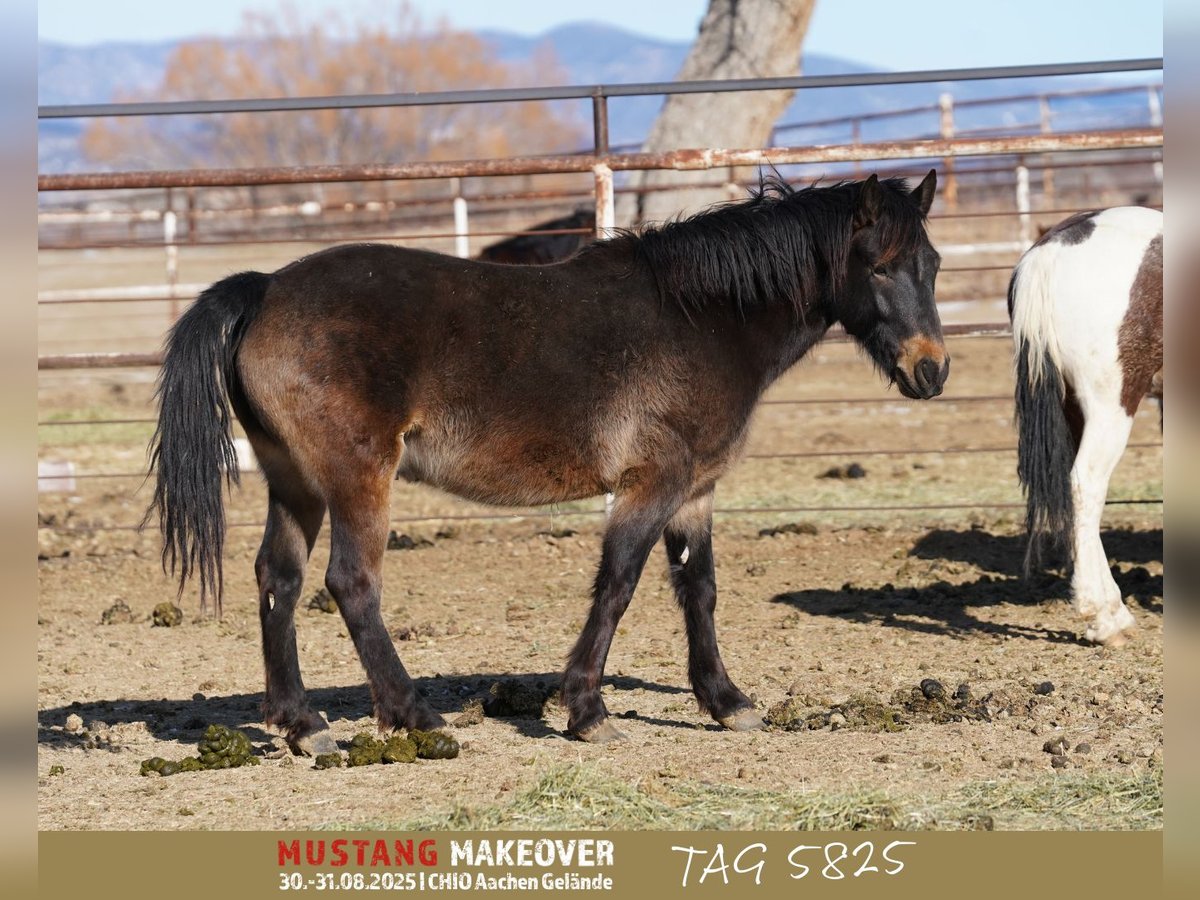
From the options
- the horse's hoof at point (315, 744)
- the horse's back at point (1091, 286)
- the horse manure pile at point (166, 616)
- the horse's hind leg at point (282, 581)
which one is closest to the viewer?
the horse's hoof at point (315, 744)

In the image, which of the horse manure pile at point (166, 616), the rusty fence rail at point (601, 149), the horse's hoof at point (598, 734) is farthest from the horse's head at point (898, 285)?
the horse manure pile at point (166, 616)

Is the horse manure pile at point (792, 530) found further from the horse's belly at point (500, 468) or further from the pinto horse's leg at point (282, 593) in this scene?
the pinto horse's leg at point (282, 593)

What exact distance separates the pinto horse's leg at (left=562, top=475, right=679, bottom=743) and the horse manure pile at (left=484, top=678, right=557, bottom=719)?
18.2 inches

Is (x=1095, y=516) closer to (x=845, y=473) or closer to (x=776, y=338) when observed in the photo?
(x=776, y=338)

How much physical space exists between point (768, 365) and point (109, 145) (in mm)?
62456

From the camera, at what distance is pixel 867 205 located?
178 inches

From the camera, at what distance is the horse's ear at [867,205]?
4.45m

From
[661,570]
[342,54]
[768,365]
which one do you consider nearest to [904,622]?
[661,570]

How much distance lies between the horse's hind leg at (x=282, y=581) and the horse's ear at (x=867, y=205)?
2056 mm

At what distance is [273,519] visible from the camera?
4520 millimetres

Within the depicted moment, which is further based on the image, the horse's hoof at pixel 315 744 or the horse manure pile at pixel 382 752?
the horse's hoof at pixel 315 744

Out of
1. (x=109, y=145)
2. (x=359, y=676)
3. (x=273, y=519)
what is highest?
(x=109, y=145)

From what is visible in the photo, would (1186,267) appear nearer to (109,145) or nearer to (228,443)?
(228,443)

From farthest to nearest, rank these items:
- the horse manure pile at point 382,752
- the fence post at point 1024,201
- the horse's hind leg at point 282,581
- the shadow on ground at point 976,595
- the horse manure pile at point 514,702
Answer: the fence post at point 1024,201, the shadow on ground at point 976,595, the horse manure pile at point 514,702, the horse's hind leg at point 282,581, the horse manure pile at point 382,752
